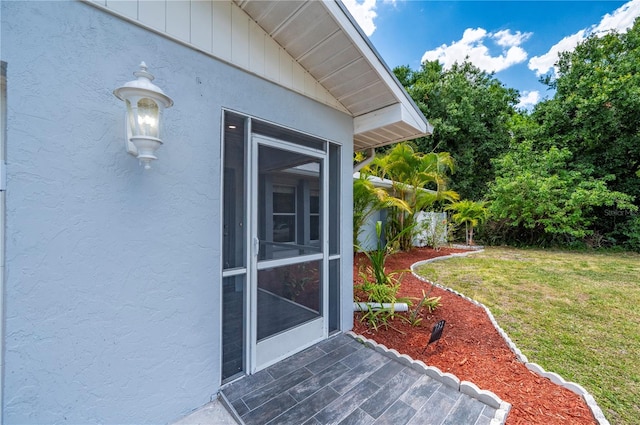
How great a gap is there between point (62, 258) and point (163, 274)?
24.5 inches

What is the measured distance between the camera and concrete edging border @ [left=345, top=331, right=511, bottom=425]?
2.27 m

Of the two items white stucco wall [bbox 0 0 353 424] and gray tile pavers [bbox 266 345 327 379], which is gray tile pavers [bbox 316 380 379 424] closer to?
gray tile pavers [bbox 266 345 327 379]

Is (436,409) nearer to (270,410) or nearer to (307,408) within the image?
(307,408)

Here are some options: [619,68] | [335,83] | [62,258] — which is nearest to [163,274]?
[62,258]

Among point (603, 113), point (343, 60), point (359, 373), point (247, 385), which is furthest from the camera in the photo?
point (603, 113)

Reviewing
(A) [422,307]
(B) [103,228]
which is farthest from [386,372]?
(B) [103,228]

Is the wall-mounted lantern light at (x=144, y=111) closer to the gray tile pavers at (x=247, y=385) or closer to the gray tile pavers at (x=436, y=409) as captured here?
the gray tile pavers at (x=247, y=385)

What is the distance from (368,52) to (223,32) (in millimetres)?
1450

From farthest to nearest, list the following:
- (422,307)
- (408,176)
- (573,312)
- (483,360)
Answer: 1. (408,176)
2. (573,312)
3. (422,307)
4. (483,360)

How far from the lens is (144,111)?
1827 mm

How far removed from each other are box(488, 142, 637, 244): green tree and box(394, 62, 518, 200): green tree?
3403 millimetres

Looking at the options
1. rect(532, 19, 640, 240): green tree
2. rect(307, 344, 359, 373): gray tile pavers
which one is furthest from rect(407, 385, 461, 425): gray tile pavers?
rect(532, 19, 640, 240): green tree

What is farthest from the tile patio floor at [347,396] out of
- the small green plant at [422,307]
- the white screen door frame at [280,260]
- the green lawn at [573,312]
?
the green lawn at [573,312]

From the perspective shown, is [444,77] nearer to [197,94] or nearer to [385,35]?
[385,35]
